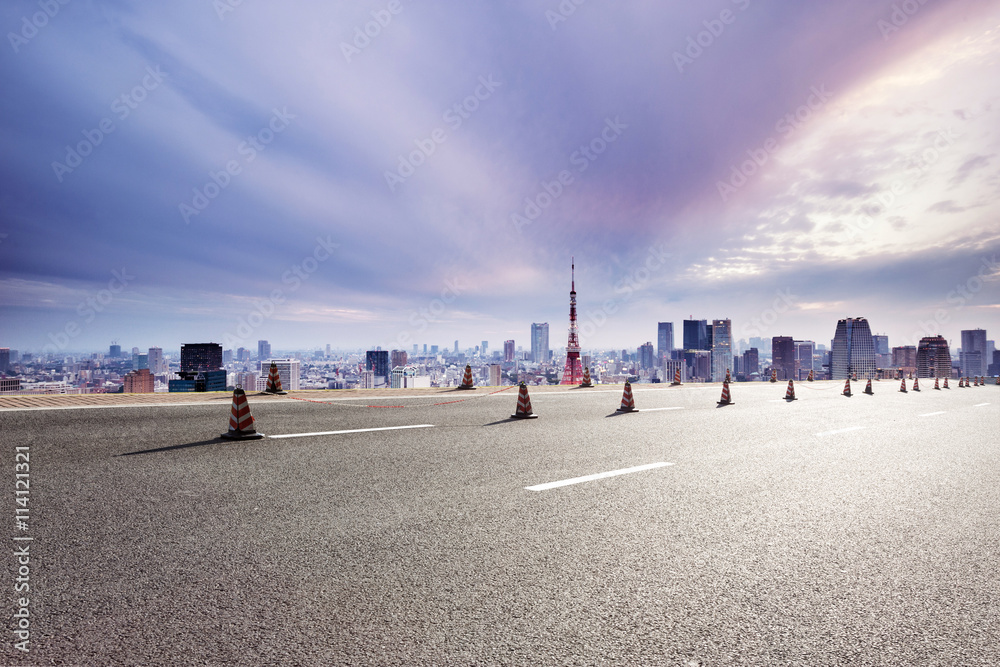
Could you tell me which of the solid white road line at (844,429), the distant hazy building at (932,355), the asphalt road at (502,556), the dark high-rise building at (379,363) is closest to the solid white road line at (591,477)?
the asphalt road at (502,556)

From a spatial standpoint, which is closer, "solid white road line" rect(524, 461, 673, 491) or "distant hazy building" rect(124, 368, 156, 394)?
"solid white road line" rect(524, 461, 673, 491)

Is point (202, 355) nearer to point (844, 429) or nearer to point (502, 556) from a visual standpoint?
point (844, 429)

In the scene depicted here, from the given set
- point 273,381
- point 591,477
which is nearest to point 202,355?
point 273,381

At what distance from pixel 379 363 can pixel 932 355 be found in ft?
589

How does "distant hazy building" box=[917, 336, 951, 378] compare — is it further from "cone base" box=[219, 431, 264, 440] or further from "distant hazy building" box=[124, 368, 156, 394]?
"distant hazy building" box=[124, 368, 156, 394]

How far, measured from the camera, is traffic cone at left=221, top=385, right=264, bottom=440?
8086mm

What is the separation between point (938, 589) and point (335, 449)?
273 inches

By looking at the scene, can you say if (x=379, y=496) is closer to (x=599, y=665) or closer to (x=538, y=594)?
(x=538, y=594)

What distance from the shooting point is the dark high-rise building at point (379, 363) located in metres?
155

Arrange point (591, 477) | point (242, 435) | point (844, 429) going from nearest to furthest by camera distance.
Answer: point (591, 477) → point (242, 435) → point (844, 429)

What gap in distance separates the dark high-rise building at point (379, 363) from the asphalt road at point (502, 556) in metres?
151

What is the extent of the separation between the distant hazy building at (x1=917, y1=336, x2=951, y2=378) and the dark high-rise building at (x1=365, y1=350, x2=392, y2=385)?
168 metres

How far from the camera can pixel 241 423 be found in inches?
324

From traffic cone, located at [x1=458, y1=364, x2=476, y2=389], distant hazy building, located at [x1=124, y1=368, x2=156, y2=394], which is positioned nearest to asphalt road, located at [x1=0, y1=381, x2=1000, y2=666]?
traffic cone, located at [x1=458, y1=364, x2=476, y2=389]
